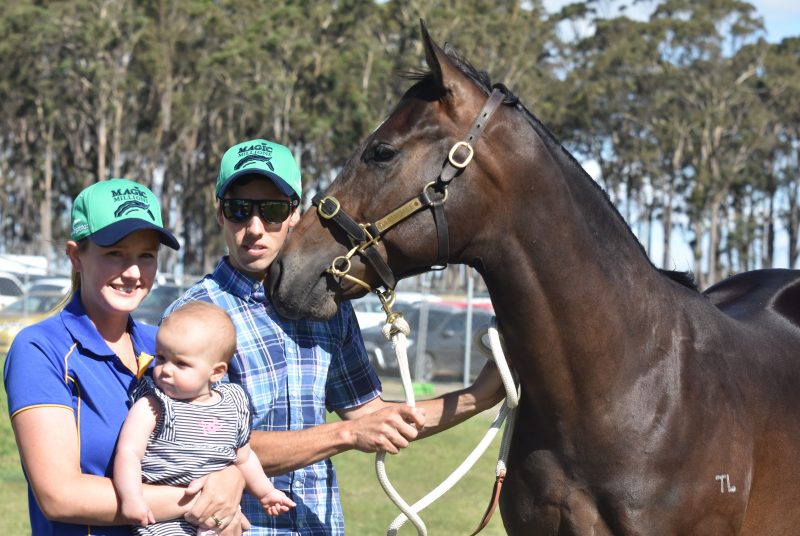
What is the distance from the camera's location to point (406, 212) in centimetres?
293

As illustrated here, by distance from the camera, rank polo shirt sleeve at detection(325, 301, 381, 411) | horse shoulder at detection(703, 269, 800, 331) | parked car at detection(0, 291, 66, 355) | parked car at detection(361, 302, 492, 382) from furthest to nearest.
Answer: parked car at detection(361, 302, 492, 382) → parked car at detection(0, 291, 66, 355) → horse shoulder at detection(703, 269, 800, 331) → polo shirt sleeve at detection(325, 301, 381, 411)

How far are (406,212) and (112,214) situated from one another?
89 centimetres

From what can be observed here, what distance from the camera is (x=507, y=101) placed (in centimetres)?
301

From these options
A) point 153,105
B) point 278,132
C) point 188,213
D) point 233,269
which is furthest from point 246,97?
point 233,269

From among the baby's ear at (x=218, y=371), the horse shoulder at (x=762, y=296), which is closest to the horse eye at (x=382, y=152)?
the baby's ear at (x=218, y=371)

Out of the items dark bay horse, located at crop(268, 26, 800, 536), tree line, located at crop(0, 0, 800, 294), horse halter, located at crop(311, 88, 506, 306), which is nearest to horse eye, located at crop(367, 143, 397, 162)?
dark bay horse, located at crop(268, 26, 800, 536)

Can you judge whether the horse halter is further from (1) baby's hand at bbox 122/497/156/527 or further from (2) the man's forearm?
(1) baby's hand at bbox 122/497/156/527

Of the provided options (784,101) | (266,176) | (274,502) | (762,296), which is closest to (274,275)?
(266,176)

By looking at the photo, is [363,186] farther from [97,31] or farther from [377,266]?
[97,31]

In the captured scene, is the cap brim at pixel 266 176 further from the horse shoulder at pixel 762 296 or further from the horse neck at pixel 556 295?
the horse shoulder at pixel 762 296

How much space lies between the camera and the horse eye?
116 inches

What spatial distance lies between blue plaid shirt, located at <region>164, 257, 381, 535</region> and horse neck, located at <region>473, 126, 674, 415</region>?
65cm

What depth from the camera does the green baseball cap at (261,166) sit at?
2998 millimetres

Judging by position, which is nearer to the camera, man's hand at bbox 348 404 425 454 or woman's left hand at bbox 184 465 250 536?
woman's left hand at bbox 184 465 250 536
